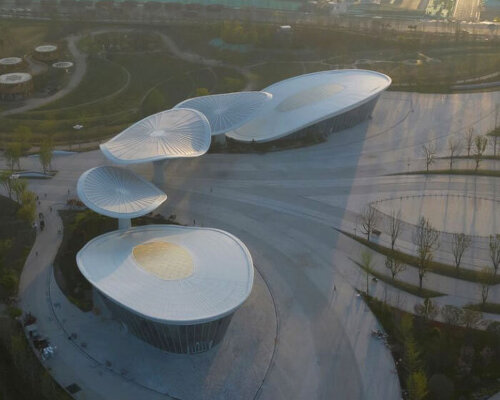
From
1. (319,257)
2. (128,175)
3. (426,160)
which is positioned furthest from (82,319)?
(426,160)

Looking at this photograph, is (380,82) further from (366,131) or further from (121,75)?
(121,75)

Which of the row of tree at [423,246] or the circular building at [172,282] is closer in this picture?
the circular building at [172,282]

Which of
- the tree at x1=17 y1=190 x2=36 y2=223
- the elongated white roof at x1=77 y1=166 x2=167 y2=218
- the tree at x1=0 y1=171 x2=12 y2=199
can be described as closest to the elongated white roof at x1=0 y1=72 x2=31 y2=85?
the tree at x1=0 y1=171 x2=12 y2=199

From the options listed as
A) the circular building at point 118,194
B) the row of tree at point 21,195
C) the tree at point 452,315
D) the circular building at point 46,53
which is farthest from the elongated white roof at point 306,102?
the circular building at point 46,53

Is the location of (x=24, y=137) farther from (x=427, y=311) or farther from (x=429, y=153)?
→ (x=427, y=311)

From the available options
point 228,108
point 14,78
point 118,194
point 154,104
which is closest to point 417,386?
point 118,194

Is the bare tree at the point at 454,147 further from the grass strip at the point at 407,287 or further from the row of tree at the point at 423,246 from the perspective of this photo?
the grass strip at the point at 407,287

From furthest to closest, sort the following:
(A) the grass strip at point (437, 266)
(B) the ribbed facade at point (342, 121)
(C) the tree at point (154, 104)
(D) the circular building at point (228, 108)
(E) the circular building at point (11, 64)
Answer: (E) the circular building at point (11, 64)
(C) the tree at point (154, 104)
(B) the ribbed facade at point (342, 121)
(D) the circular building at point (228, 108)
(A) the grass strip at point (437, 266)
